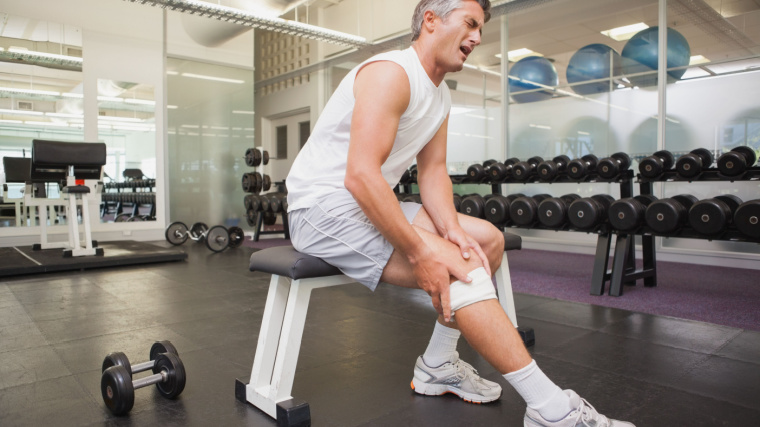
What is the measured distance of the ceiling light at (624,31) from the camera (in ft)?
14.4

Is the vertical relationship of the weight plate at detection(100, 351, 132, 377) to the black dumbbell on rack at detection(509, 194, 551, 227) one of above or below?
below

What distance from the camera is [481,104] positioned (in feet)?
18.0

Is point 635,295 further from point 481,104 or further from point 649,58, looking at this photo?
point 481,104

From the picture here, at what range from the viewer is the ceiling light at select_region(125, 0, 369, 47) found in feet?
15.1

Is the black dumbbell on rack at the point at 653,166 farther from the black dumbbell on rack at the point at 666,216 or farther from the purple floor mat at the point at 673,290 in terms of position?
the purple floor mat at the point at 673,290

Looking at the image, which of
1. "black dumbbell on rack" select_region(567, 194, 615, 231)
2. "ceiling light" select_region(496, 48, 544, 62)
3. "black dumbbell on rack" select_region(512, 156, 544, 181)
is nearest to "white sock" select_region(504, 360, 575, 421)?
"black dumbbell on rack" select_region(567, 194, 615, 231)

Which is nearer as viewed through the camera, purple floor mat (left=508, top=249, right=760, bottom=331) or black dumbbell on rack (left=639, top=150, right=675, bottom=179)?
purple floor mat (left=508, top=249, right=760, bottom=331)

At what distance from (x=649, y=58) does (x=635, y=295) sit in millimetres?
2399

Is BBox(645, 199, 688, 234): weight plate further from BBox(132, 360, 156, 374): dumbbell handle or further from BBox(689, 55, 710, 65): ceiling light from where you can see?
BBox(132, 360, 156, 374): dumbbell handle

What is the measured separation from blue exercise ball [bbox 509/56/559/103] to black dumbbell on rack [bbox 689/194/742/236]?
2.55m

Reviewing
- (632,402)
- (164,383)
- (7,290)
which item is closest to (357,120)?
(164,383)

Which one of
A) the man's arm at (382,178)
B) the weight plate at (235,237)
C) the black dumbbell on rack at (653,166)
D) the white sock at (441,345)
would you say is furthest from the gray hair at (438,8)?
the weight plate at (235,237)

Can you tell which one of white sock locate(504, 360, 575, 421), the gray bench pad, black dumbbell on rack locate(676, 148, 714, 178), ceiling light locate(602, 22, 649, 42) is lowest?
white sock locate(504, 360, 575, 421)

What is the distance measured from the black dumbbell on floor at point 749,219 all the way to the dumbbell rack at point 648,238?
0.23 ft
